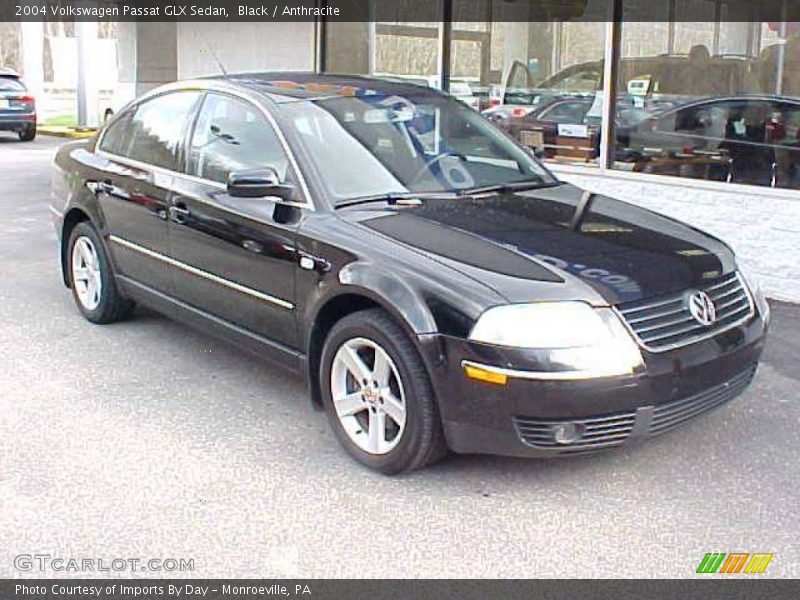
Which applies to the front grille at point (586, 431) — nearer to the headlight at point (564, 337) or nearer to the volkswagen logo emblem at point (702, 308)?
the headlight at point (564, 337)

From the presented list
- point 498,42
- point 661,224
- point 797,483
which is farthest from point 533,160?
point 498,42

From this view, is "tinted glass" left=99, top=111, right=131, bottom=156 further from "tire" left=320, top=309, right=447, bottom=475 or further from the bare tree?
the bare tree

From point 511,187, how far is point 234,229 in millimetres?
1413

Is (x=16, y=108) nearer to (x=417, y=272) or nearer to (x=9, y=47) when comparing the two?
(x=417, y=272)

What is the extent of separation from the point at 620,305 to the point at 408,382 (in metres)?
0.88

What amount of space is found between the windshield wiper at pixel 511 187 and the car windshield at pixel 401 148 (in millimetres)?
14

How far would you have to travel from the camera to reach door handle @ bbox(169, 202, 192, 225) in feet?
17.0

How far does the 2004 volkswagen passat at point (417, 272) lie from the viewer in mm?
3736

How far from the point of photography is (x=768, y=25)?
24.6ft

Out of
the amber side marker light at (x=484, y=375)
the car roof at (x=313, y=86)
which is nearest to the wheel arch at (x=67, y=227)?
the car roof at (x=313, y=86)

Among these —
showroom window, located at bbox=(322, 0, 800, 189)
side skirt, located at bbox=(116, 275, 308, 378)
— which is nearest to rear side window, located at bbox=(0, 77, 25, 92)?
showroom window, located at bbox=(322, 0, 800, 189)

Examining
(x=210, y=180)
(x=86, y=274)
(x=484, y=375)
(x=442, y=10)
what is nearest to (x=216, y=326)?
(x=210, y=180)

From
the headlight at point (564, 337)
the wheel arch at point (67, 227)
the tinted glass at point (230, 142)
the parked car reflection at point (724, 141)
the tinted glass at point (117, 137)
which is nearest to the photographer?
the headlight at point (564, 337)
